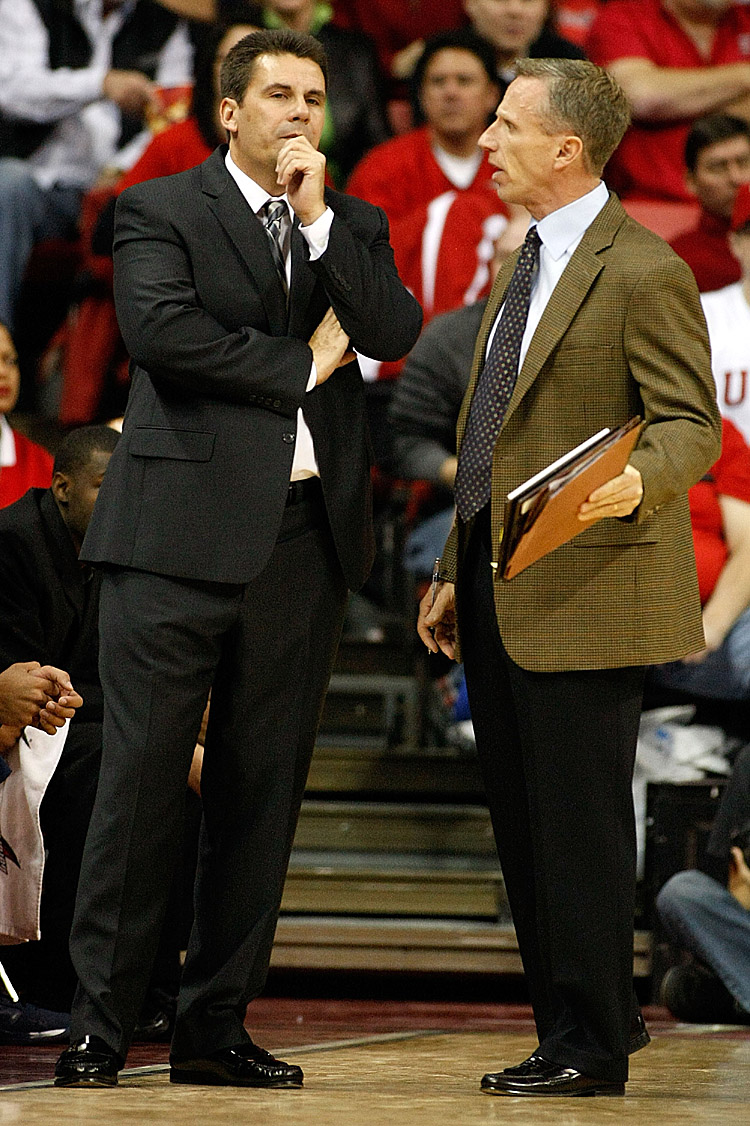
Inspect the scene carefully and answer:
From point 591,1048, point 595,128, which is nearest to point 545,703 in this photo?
point 591,1048

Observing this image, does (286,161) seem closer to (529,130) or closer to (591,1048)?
(529,130)

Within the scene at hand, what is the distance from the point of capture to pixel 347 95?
21.5ft

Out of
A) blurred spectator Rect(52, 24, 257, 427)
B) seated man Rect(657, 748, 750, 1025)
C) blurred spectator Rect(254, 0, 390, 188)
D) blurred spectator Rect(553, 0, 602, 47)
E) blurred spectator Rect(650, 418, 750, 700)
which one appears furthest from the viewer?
blurred spectator Rect(553, 0, 602, 47)

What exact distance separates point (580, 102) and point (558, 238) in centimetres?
22

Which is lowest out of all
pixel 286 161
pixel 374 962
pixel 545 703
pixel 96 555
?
pixel 374 962

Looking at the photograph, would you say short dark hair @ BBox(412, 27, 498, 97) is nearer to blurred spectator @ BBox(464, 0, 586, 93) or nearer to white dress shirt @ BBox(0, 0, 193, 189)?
blurred spectator @ BBox(464, 0, 586, 93)

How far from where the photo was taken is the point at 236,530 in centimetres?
266

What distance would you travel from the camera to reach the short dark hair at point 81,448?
3758 millimetres

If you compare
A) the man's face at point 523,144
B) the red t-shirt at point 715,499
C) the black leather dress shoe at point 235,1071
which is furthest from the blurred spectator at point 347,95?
the black leather dress shoe at point 235,1071

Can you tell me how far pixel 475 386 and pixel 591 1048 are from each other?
1.10 meters

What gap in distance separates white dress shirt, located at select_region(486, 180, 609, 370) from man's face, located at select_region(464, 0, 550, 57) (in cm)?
391

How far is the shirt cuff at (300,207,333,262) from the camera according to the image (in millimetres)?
2648

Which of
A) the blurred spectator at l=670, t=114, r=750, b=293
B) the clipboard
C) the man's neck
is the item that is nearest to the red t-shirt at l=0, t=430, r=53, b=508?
the blurred spectator at l=670, t=114, r=750, b=293

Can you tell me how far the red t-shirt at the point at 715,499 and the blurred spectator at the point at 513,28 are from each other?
1955mm
